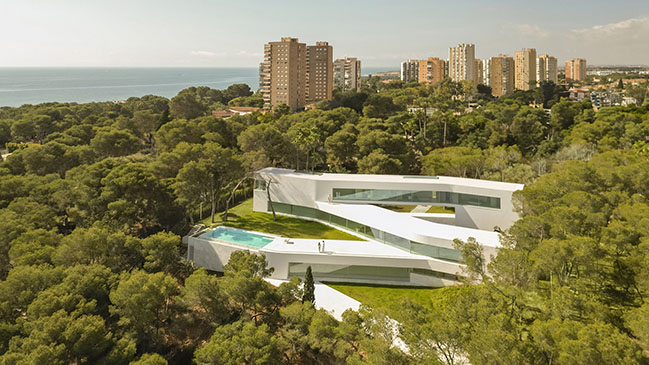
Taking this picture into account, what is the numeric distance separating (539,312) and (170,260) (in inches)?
702

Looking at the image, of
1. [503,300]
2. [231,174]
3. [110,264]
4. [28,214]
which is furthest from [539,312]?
[28,214]

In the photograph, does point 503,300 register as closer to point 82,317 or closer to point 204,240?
point 82,317

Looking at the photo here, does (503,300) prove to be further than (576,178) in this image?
No

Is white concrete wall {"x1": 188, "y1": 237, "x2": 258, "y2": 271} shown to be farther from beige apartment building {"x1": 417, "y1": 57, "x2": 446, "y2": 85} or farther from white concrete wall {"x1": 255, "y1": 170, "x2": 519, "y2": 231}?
beige apartment building {"x1": 417, "y1": 57, "x2": 446, "y2": 85}

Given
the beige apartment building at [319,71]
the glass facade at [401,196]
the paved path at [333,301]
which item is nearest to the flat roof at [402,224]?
the glass facade at [401,196]

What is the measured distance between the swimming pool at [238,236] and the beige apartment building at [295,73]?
6935cm

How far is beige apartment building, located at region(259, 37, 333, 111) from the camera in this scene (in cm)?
9081

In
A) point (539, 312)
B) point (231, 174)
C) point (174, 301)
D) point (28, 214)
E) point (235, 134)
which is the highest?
point (235, 134)

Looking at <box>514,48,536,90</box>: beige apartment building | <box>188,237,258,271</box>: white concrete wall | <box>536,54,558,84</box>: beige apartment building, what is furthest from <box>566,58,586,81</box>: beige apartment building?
<box>188,237,258,271</box>: white concrete wall

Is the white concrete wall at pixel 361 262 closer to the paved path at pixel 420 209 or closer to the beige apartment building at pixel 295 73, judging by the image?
the paved path at pixel 420 209

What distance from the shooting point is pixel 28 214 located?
79.0ft

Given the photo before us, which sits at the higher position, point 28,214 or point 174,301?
point 28,214

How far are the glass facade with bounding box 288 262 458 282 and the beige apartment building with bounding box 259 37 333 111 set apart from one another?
241 feet

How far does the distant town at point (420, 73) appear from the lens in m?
91.8
